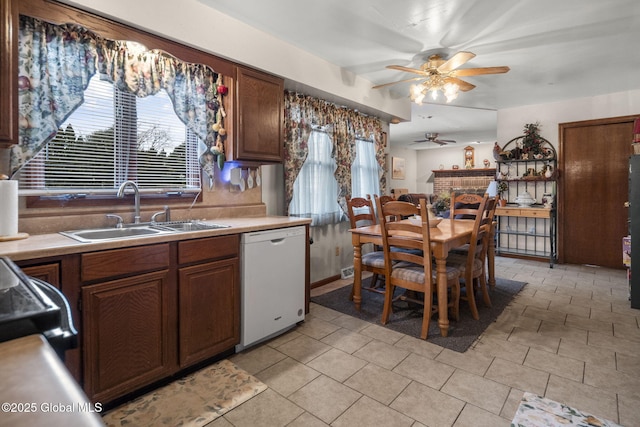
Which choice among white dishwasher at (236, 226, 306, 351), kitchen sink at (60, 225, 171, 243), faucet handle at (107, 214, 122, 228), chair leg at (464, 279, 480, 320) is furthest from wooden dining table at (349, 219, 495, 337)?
faucet handle at (107, 214, 122, 228)

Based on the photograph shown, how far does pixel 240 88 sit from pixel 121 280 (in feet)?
5.48

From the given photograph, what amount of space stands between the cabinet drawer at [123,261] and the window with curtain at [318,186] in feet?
5.76

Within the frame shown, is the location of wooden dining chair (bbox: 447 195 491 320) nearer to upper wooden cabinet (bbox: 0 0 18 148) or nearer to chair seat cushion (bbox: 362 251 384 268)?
chair seat cushion (bbox: 362 251 384 268)


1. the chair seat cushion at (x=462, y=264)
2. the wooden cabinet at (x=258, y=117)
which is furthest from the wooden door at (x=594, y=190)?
the wooden cabinet at (x=258, y=117)

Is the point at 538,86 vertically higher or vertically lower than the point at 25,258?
higher

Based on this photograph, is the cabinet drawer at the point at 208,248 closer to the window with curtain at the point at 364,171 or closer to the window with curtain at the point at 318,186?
the window with curtain at the point at 318,186

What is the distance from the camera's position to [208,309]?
206cm

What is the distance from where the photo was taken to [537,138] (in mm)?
5043

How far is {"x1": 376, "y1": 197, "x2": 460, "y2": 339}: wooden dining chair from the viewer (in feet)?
7.95

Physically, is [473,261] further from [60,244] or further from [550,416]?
[60,244]

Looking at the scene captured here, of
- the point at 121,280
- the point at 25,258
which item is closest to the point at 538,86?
Answer: the point at 121,280

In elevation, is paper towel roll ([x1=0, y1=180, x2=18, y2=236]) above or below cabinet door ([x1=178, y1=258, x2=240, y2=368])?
above

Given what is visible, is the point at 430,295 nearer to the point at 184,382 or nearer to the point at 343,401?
the point at 343,401

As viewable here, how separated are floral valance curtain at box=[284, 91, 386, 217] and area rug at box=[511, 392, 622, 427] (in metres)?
2.42
